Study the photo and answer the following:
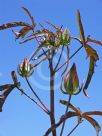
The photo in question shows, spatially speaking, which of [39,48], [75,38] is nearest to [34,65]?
[39,48]

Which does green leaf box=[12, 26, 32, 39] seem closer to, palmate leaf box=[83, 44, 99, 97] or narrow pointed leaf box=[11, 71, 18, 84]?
narrow pointed leaf box=[11, 71, 18, 84]

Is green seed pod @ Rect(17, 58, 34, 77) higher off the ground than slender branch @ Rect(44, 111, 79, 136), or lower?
higher

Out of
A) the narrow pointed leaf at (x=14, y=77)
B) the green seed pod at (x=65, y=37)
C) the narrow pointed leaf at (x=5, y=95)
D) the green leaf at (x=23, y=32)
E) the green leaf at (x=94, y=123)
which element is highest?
the green leaf at (x=23, y=32)

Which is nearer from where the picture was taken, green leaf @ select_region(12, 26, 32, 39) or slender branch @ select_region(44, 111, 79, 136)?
slender branch @ select_region(44, 111, 79, 136)

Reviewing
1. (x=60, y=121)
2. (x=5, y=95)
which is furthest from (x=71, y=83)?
(x=5, y=95)

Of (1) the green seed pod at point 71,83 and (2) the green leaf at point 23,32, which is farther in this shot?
(2) the green leaf at point 23,32

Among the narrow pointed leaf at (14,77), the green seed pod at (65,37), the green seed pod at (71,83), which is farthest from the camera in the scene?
the narrow pointed leaf at (14,77)

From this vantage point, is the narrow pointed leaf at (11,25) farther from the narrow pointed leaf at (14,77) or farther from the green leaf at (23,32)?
the narrow pointed leaf at (14,77)

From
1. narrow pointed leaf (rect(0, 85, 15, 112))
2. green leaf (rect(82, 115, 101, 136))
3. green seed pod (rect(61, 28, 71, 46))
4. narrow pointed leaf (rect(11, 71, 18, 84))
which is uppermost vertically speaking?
green seed pod (rect(61, 28, 71, 46))

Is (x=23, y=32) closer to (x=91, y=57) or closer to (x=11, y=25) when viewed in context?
(x=11, y=25)

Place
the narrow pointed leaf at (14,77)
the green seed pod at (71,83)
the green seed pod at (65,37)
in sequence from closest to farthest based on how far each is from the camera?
the green seed pod at (71,83), the green seed pod at (65,37), the narrow pointed leaf at (14,77)

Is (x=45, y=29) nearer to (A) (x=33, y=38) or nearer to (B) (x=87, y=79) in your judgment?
(A) (x=33, y=38)
